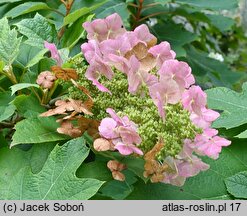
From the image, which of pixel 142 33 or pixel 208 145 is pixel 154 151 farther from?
pixel 142 33

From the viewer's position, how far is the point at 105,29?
3.45 ft

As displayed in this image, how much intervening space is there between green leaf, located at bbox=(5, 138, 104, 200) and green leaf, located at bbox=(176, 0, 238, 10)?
1.01m

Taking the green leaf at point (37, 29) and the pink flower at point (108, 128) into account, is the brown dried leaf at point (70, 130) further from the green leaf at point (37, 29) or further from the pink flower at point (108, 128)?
the green leaf at point (37, 29)

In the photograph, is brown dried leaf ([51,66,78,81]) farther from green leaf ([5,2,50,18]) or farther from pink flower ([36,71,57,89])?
green leaf ([5,2,50,18])

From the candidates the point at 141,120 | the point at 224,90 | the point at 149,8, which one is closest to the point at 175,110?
the point at 141,120

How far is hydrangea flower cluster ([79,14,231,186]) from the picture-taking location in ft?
2.78

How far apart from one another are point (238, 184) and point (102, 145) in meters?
0.30

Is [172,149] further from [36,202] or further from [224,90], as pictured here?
[224,90]

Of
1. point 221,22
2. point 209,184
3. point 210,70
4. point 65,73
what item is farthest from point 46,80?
point 221,22

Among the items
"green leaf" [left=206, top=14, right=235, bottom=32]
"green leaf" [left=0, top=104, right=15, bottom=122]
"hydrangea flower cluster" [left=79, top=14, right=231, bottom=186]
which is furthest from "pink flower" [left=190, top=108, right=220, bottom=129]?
"green leaf" [left=206, top=14, right=235, bottom=32]

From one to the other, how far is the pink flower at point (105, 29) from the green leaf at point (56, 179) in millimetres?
254

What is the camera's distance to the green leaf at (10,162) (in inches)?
37.1

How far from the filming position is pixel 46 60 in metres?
1.07

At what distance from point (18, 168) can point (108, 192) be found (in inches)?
7.2
